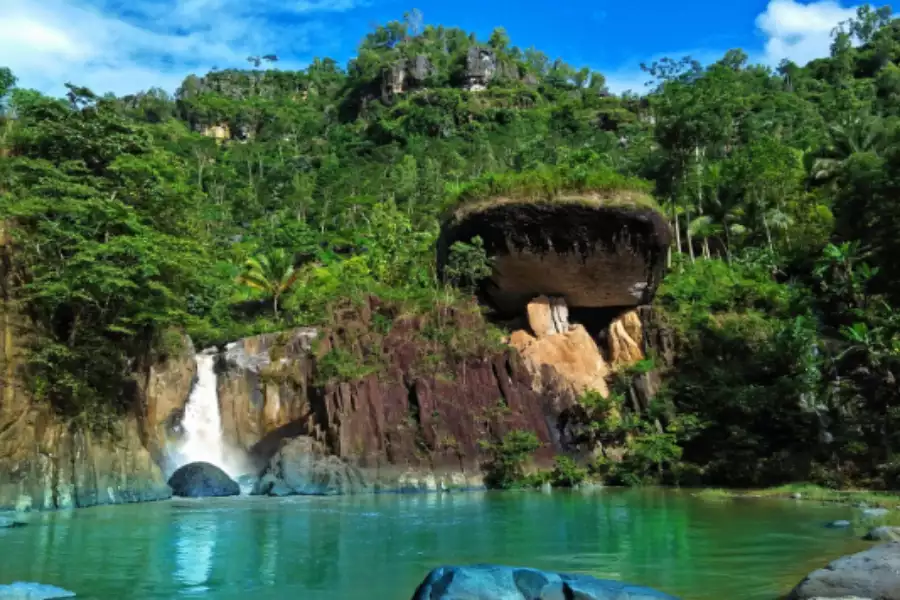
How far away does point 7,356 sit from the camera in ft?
56.1

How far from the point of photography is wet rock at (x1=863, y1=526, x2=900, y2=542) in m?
9.26

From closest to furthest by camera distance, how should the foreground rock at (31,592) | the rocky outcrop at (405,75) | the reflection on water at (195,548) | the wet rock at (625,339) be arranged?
the foreground rock at (31,592)
the reflection on water at (195,548)
the wet rock at (625,339)
the rocky outcrop at (405,75)

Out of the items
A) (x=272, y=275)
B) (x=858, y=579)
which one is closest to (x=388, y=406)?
(x=272, y=275)

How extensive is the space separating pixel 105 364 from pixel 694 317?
18.2m

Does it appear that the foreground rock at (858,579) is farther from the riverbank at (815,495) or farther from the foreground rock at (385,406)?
the foreground rock at (385,406)

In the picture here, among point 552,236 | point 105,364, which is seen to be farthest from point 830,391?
point 105,364

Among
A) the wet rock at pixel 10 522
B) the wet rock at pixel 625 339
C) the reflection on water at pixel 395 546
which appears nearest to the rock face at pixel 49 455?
the reflection on water at pixel 395 546

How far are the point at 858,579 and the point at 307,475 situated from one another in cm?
1619

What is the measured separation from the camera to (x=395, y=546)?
10.6 meters

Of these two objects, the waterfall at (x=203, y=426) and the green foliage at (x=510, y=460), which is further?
the waterfall at (x=203, y=426)

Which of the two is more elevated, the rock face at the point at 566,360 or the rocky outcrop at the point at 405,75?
the rocky outcrop at the point at 405,75

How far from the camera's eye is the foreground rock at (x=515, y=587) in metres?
5.29

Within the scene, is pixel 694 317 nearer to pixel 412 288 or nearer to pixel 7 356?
pixel 412 288

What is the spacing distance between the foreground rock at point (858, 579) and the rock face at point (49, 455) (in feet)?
50.9
